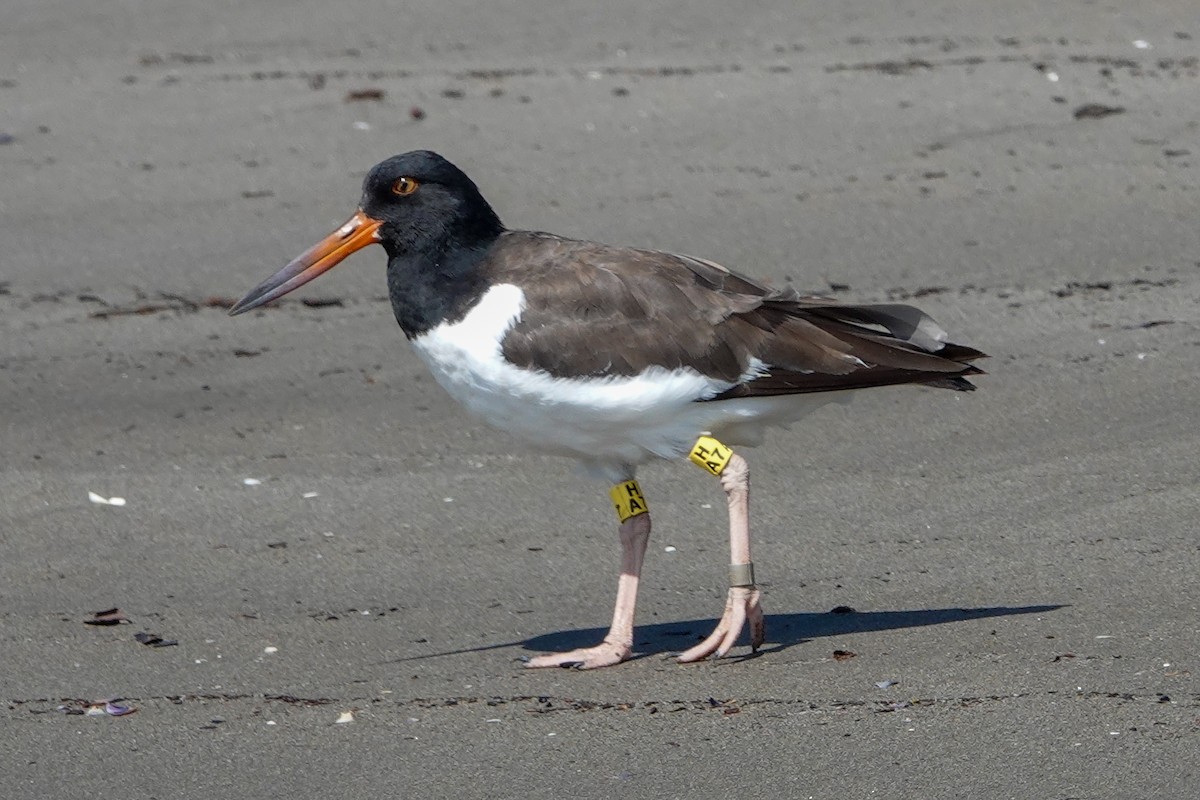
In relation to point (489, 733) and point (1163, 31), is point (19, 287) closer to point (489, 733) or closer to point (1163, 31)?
point (489, 733)

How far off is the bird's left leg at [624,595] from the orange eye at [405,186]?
1.07 meters

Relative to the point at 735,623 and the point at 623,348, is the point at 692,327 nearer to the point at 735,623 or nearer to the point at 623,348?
the point at 623,348

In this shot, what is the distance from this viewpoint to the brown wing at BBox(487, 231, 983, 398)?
5.11m

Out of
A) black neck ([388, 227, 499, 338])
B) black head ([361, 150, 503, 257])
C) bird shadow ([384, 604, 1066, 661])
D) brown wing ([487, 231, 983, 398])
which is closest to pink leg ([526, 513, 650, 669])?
bird shadow ([384, 604, 1066, 661])

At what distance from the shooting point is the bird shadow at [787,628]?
5.26m

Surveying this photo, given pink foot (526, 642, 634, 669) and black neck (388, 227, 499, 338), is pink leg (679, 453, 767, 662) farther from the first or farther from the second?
black neck (388, 227, 499, 338)

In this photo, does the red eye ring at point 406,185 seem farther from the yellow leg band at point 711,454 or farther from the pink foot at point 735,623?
the pink foot at point 735,623

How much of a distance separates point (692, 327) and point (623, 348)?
0.22 metres

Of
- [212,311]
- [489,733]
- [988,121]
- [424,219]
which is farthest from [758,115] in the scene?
[489,733]

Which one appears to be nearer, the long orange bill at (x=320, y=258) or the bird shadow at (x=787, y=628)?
the bird shadow at (x=787, y=628)

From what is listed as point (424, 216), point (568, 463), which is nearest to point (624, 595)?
point (424, 216)

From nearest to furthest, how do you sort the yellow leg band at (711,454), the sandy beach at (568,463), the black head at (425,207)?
the sandy beach at (568,463) → the yellow leg band at (711,454) → the black head at (425,207)

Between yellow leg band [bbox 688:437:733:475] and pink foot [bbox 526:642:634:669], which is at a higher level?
yellow leg band [bbox 688:437:733:475]

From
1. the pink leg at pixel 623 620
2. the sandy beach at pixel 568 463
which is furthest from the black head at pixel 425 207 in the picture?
the sandy beach at pixel 568 463
